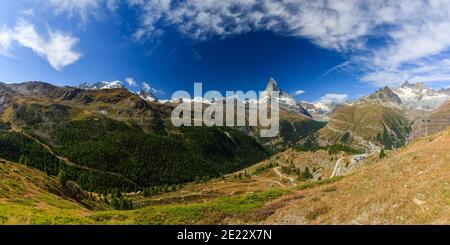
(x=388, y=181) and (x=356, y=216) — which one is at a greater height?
(x=388, y=181)

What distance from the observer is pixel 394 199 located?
2878cm

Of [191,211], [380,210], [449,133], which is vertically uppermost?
[449,133]

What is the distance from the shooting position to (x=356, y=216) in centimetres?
2905

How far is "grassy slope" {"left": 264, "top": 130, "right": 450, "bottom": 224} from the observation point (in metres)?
25.1

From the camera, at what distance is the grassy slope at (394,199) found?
2514cm

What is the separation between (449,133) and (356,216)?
91.1 feet

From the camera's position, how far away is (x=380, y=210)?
2794 centimetres

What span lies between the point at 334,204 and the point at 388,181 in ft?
19.4
